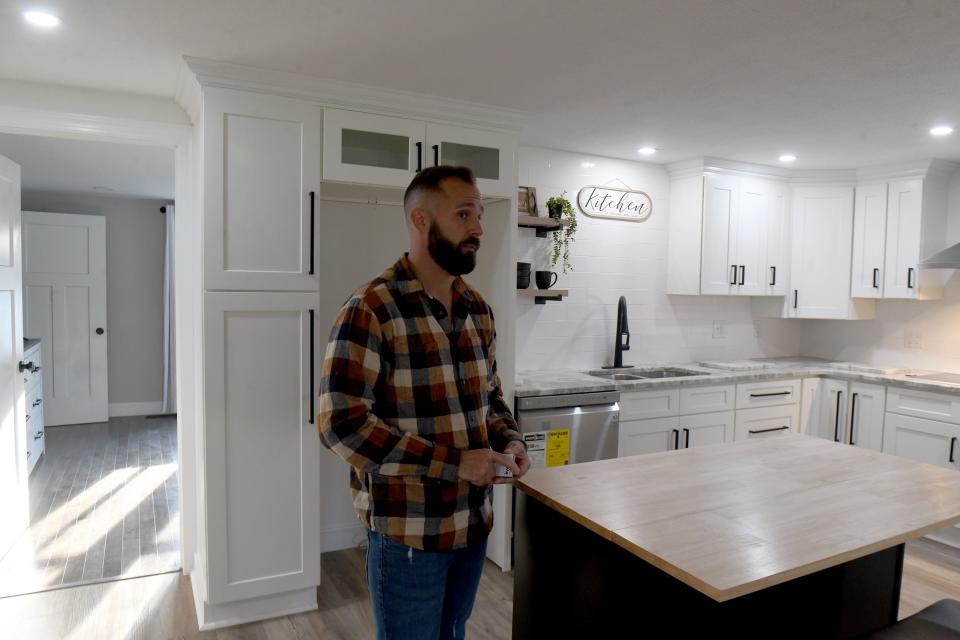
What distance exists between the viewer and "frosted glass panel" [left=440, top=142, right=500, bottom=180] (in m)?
2.91

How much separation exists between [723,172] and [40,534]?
4.69 metres

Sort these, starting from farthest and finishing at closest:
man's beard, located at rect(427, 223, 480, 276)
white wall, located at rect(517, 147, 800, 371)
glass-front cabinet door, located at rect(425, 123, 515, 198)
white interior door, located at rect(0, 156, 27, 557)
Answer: white wall, located at rect(517, 147, 800, 371), white interior door, located at rect(0, 156, 27, 557), glass-front cabinet door, located at rect(425, 123, 515, 198), man's beard, located at rect(427, 223, 480, 276)

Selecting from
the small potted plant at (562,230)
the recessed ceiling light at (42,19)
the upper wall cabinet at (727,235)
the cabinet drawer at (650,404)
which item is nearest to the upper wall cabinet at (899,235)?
the upper wall cabinet at (727,235)

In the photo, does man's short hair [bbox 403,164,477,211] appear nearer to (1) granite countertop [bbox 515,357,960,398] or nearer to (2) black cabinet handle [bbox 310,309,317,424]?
(2) black cabinet handle [bbox 310,309,317,424]

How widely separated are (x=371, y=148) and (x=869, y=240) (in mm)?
3515

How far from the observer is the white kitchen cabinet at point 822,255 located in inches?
173

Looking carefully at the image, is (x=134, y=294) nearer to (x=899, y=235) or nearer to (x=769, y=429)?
(x=769, y=429)

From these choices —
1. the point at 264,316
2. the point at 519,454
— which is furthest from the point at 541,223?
the point at 519,454

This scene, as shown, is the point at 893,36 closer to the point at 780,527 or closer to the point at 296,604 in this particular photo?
the point at 780,527

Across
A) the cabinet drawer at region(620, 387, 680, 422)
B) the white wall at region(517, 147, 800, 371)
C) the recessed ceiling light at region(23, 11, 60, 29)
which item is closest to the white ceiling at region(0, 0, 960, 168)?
the recessed ceiling light at region(23, 11, 60, 29)

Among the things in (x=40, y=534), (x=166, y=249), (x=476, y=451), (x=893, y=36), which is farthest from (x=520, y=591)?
(x=166, y=249)

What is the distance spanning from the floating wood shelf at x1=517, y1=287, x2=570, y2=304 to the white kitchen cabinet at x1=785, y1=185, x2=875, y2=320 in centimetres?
194

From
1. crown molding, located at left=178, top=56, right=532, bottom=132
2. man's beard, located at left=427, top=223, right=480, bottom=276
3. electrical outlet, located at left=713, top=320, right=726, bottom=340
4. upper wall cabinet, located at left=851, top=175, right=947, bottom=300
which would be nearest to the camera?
man's beard, located at left=427, top=223, right=480, bottom=276

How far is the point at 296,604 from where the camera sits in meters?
2.78
